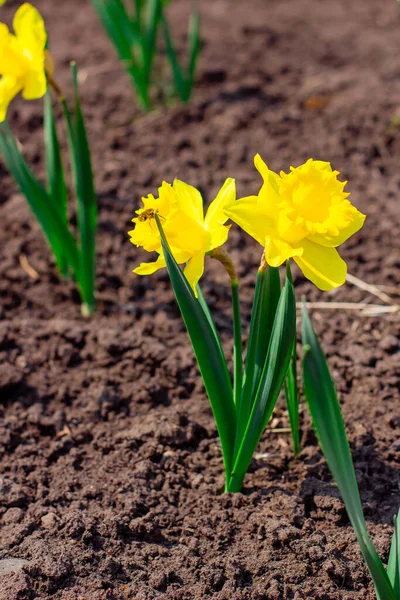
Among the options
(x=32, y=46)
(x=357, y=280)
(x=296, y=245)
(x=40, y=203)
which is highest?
(x=32, y=46)

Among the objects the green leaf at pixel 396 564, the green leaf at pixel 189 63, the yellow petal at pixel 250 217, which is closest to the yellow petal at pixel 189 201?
the yellow petal at pixel 250 217

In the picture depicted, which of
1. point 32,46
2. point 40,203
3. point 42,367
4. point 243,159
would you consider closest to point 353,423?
point 42,367

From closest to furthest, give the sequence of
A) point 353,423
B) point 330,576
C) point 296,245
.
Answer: point 296,245, point 330,576, point 353,423

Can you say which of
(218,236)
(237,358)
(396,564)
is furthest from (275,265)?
(396,564)

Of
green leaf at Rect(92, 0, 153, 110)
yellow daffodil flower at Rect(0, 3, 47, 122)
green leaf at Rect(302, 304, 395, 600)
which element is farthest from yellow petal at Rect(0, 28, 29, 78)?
green leaf at Rect(92, 0, 153, 110)

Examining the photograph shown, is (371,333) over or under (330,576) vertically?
under

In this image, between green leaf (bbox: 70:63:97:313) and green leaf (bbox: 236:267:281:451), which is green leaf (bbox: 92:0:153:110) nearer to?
green leaf (bbox: 70:63:97:313)

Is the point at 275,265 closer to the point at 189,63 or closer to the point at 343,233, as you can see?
the point at 343,233

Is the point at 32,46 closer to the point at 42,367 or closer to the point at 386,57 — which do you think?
the point at 42,367
